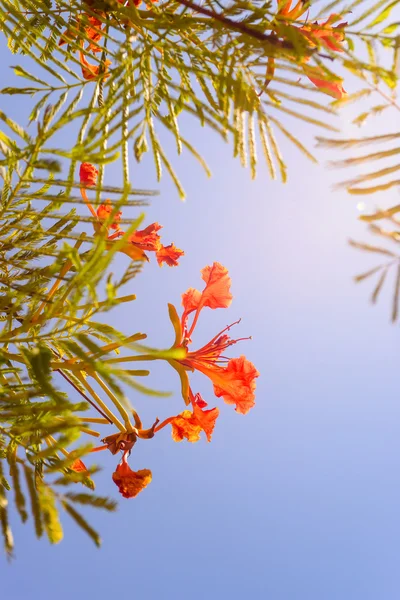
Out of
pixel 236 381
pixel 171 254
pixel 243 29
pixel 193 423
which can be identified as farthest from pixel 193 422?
pixel 243 29

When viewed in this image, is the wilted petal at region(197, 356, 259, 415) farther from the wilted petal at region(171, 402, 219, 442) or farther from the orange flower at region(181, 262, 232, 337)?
the orange flower at region(181, 262, 232, 337)

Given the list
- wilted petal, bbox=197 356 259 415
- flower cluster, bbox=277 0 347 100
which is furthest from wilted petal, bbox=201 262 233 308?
flower cluster, bbox=277 0 347 100

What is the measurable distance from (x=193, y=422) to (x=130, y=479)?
0.25 meters

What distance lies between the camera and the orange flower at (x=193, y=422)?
1.62m

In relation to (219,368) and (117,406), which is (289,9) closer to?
(219,368)

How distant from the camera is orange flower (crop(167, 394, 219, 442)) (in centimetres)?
162

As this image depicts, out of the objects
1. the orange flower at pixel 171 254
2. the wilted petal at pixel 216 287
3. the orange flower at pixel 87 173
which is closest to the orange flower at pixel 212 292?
the wilted petal at pixel 216 287

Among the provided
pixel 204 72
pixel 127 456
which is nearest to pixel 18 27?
pixel 204 72

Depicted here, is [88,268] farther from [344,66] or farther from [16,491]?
[344,66]

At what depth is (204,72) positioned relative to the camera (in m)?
1.28

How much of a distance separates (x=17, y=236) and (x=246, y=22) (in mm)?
900

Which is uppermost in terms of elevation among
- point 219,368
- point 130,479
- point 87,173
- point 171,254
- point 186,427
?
point 87,173

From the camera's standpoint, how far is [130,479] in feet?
5.14

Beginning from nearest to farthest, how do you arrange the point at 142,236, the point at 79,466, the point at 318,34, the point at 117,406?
1. the point at 318,34
2. the point at 117,406
3. the point at 79,466
4. the point at 142,236
